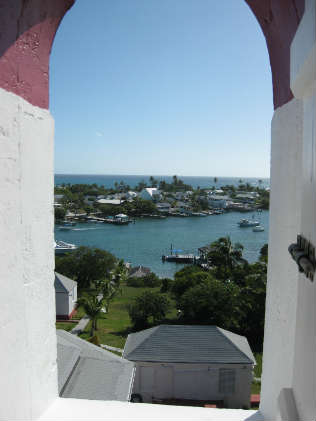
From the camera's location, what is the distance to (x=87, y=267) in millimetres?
24172

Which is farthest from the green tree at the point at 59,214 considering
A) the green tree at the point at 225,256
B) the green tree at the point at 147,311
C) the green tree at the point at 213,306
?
the green tree at the point at 213,306

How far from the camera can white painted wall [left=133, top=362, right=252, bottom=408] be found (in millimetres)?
9273

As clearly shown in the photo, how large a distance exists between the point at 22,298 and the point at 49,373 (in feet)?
1.52

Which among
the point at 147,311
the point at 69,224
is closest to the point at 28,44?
the point at 147,311

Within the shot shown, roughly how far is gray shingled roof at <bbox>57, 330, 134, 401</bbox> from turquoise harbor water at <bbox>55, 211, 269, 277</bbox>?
24593mm

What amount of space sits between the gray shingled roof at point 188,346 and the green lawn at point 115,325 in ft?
12.6

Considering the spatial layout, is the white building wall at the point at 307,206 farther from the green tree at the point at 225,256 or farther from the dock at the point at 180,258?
the dock at the point at 180,258

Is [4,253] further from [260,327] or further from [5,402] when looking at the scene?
[260,327]

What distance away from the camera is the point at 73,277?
23625mm

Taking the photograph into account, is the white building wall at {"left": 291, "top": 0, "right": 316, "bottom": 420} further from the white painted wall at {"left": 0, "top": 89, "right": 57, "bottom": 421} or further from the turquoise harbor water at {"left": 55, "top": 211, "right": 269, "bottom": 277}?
the turquoise harbor water at {"left": 55, "top": 211, "right": 269, "bottom": 277}

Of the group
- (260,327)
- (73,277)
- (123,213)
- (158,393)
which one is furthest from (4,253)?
(123,213)

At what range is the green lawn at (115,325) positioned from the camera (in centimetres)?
1442

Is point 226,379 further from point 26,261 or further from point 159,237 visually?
point 159,237

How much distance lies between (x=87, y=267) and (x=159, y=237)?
25.3 meters
